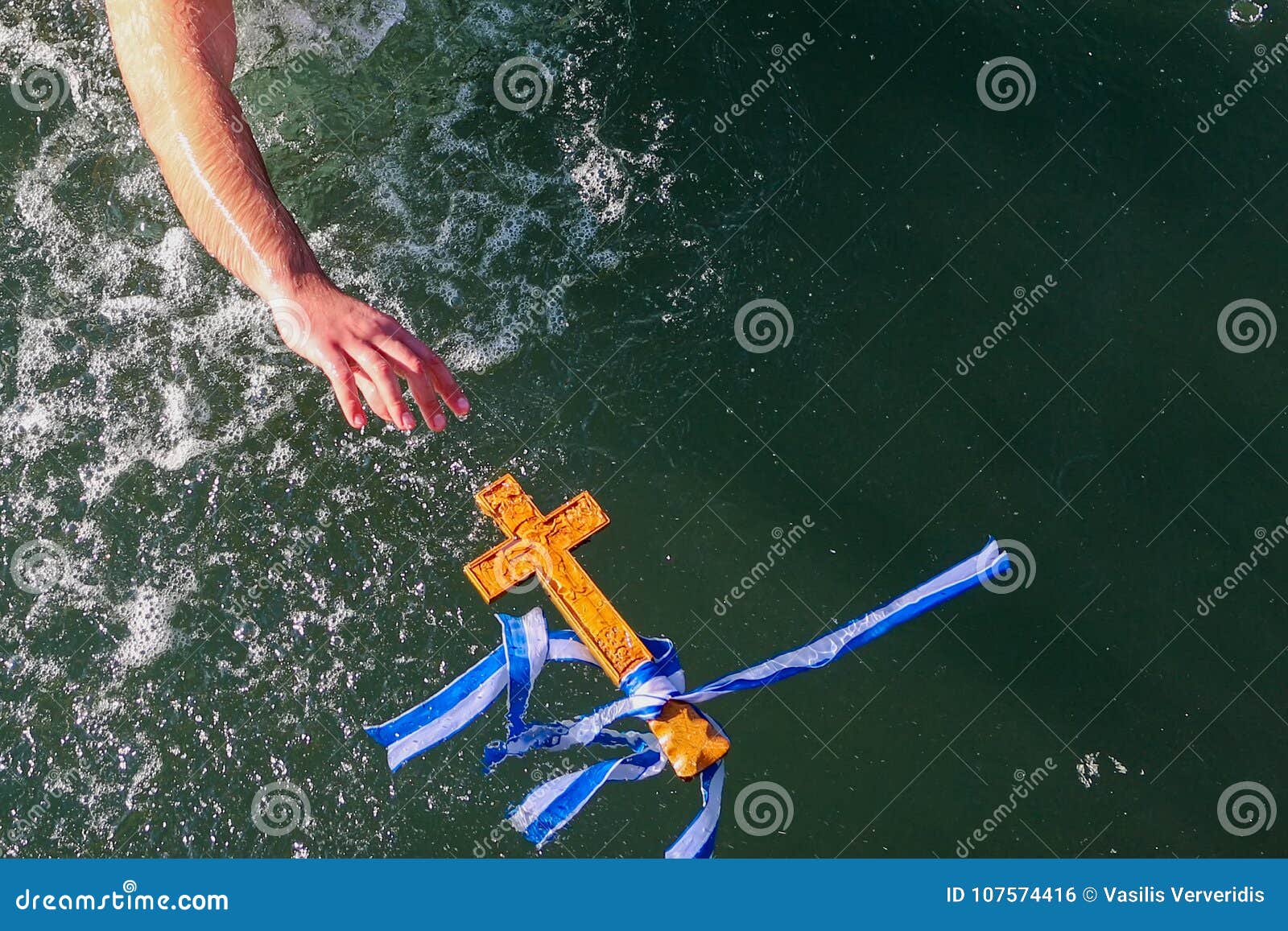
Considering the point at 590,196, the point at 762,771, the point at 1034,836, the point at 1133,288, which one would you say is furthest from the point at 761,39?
the point at 1034,836

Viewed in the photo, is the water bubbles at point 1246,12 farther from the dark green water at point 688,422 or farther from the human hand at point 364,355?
the human hand at point 364,355

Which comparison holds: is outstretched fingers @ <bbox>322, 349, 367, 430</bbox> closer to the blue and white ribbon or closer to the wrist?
the wrist

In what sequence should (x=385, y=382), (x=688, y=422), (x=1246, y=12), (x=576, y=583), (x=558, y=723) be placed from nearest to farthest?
(x=385, y=382), (x=558, y=723), (x=576, y=583), (x=688, y=422), (x=1246, y=12)

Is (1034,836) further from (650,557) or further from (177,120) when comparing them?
(177,120)

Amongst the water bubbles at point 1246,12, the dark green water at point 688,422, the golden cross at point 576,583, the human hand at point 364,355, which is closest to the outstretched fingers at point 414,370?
the human hand at point 364,355

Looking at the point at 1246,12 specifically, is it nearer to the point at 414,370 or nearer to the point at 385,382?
the point at 414,370

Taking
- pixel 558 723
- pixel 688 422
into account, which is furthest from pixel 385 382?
pixel 688 422
